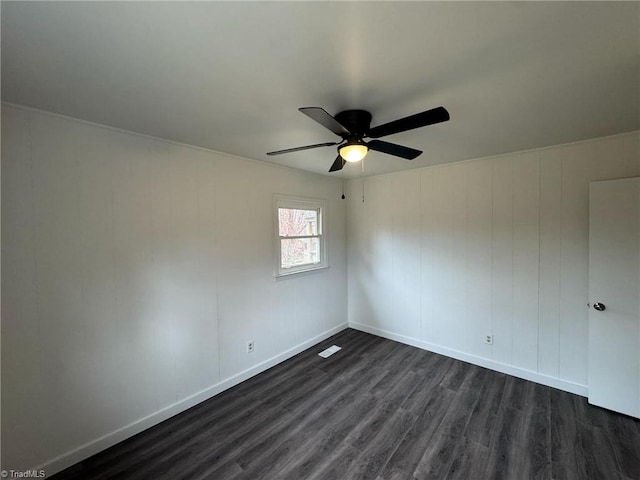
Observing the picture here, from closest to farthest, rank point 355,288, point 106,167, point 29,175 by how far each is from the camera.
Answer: point 29,175, point 106,167, point 355,288

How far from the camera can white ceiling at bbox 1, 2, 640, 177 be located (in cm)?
105

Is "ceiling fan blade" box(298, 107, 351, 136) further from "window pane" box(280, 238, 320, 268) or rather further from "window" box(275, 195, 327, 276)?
"window pane" box(280, 238, 320, 268)

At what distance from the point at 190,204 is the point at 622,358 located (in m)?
4.18

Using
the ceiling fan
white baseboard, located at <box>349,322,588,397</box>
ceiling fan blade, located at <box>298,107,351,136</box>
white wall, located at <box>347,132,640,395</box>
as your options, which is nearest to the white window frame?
white wall, located at <box>347,132,640,395</box>

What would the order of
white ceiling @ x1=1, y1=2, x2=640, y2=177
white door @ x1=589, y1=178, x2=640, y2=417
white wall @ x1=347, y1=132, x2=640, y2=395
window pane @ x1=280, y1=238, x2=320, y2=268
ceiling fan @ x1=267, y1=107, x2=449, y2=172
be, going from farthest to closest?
window pane @ x1=280, y1=238, x2=320, y2=268 → white wall @ x1=347, y1=132, x2=640, y2=395 → white door @ x1=589, y1=178, x2=640, y2=417 → ceiling fan @ x1=267, y1=107, x2=449, y2=172 → white ceiling @ x1=1, y1=2, x2=640, y2=177

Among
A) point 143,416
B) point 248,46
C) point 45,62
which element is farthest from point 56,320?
point 248,46

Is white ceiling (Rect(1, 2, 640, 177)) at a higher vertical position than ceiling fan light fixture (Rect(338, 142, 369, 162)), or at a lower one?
higher

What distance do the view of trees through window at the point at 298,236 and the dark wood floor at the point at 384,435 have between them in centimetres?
149

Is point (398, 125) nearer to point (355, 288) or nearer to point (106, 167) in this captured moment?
point (106, 167)

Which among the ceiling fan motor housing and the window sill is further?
the window sill

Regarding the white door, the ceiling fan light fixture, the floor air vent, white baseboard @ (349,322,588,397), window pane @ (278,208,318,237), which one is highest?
the ceiling fan light fixture

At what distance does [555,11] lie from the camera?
1.05 meters

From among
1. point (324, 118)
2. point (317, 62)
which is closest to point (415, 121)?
point (324, 118)

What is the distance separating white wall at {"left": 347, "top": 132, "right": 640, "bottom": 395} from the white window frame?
705 mm
